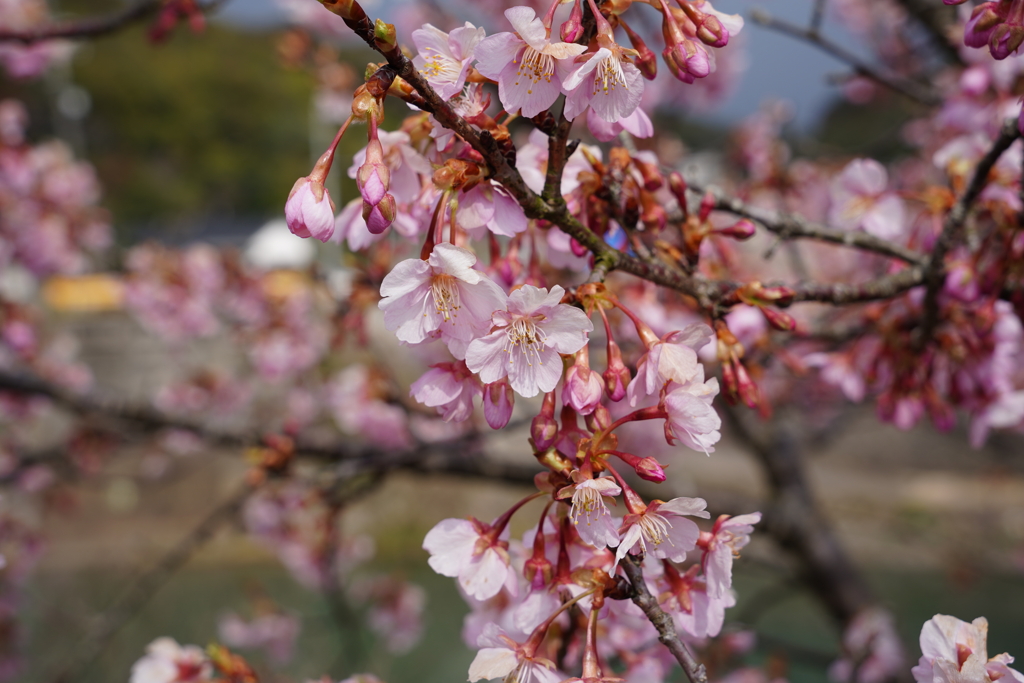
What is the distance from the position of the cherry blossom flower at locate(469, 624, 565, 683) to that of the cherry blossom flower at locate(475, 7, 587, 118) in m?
0.46

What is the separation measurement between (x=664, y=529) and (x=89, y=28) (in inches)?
62.3

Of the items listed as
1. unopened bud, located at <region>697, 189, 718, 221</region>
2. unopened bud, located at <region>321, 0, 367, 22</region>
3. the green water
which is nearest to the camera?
unopened bud, located at <region>321, 0, 367, 22</region>

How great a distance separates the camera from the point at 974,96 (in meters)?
1.24

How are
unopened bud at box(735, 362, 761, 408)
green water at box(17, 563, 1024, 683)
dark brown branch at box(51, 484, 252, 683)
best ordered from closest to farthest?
unopened bud at box(735, 362, 761, 408) < dark brown branch at box(51, 484, 252, 683) < green water at box(17, 563, 1024, 683)

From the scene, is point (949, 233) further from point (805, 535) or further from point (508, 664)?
point (805, 535)

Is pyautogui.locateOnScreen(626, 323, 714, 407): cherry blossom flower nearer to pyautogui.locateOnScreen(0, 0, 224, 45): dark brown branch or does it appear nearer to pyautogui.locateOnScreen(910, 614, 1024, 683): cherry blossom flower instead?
pyautogui.locateOnScreen(910, 614, 1024, 683): cherry blossom flower

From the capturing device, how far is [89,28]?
56.8 inches

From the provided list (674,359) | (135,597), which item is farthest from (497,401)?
(135,597)

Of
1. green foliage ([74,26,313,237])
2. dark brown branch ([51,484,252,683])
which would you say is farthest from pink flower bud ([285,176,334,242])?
green foliage ([74,26,313,237])

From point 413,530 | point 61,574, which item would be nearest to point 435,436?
point 413,530

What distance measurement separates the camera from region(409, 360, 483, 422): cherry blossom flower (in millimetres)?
625

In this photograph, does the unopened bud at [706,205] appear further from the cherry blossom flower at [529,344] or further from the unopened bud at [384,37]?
the unopened bud at [384,37]

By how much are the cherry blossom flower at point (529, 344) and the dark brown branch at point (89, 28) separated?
1.30 m

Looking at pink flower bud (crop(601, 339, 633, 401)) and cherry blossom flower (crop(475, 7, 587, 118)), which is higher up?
cherry blossom flower (crop(475, 7, 587, 118))
